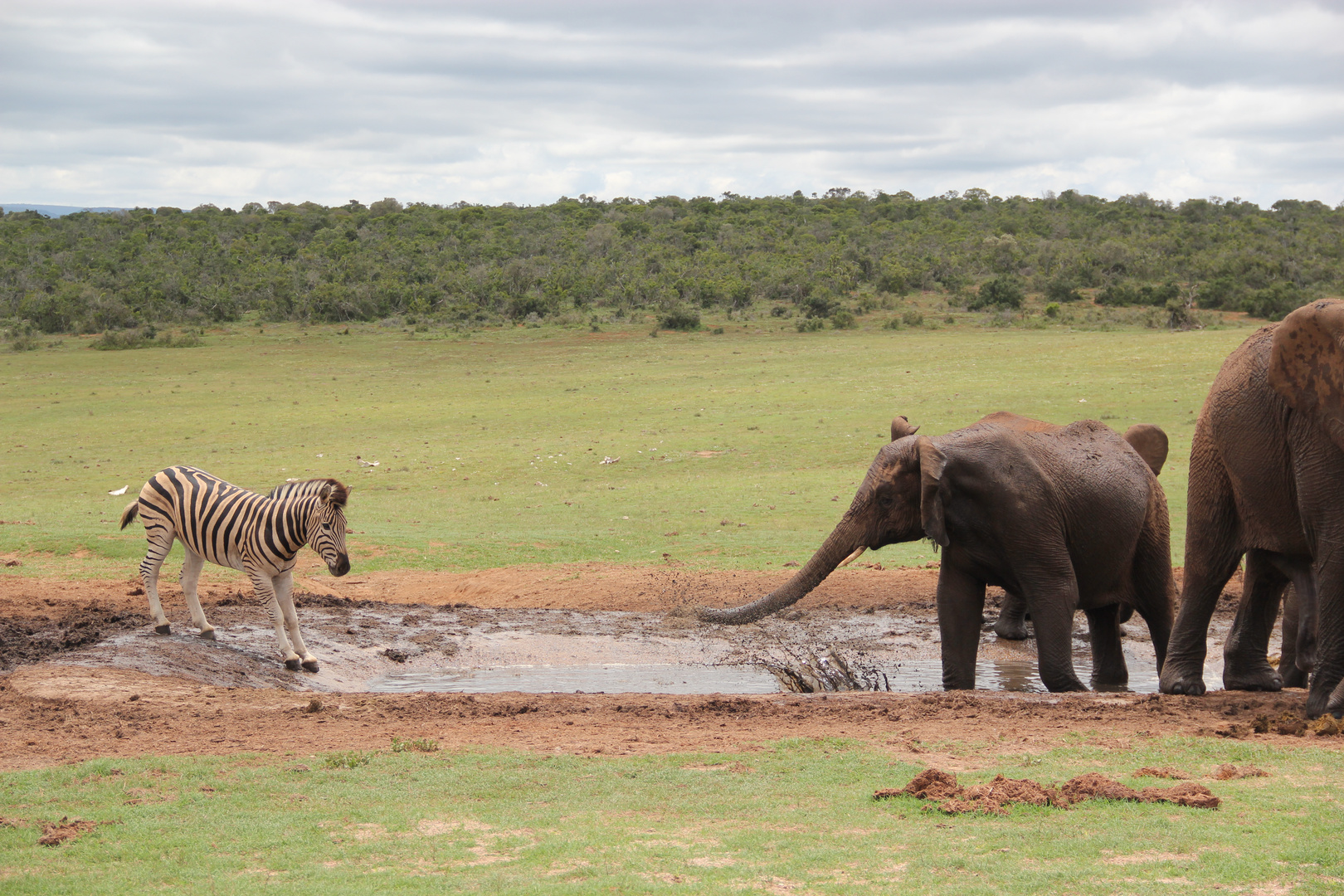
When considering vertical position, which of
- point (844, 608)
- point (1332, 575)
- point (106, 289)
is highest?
point (106, 289)

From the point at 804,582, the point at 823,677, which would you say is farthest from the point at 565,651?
the point at 804,582

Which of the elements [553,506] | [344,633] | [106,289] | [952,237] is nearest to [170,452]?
[553,506]

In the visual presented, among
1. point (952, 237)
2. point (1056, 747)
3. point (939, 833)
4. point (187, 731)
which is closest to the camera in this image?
point (939, 833)

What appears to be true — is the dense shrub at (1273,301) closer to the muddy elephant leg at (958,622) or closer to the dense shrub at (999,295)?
the dense shrub at (999,295)

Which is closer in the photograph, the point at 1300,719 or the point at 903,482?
the point at 1300,719

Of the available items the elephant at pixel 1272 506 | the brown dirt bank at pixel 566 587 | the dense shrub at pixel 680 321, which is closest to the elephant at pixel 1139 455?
the brown dirt bank at pixel 566 587

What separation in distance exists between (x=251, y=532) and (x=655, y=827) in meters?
6.13

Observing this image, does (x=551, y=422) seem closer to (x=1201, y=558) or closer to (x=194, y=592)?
(x=194, y=592)

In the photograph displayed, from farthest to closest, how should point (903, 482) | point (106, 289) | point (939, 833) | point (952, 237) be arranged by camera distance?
point (952, 237) < point (106, 289) < point (903, 482) < point (939, 833)

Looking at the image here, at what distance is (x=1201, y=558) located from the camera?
9.52 m

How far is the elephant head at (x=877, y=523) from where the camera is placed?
10312 millimetres

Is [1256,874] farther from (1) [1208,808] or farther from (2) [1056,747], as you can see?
(2) [1056,747]

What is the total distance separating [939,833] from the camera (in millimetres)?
6164

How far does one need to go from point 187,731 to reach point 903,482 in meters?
5.78
